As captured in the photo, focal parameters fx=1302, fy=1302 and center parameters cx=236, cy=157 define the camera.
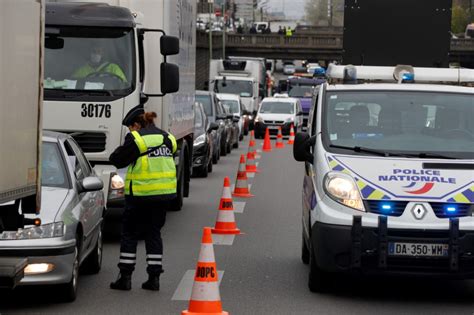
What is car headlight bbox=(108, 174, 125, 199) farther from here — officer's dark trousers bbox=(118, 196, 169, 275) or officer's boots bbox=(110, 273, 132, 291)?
officer's boots bbox=(110, 273, 132, 291)

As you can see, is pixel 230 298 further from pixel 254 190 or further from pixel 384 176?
pixel 254 190

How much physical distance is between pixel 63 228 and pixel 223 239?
531cm

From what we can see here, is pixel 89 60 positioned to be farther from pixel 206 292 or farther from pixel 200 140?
pixel 200 140

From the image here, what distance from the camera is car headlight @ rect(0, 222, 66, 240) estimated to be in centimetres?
1020

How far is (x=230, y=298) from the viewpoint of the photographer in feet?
36.5

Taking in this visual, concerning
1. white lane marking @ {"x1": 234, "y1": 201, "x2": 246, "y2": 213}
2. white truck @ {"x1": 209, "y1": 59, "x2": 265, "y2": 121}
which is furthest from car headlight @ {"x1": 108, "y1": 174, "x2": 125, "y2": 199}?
white truck @ {"x1": 209, "y1": 59, "x2": 265, "y2": 121}

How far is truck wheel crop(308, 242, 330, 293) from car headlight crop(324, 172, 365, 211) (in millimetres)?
594

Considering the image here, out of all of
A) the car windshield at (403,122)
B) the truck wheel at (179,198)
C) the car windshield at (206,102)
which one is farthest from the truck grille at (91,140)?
the car windshield at (206,102)

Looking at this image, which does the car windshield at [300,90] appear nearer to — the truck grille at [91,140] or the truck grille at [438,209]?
the truck grille at [91,140]

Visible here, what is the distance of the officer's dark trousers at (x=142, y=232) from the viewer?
11.5 metres

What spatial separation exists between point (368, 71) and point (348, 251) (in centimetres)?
398

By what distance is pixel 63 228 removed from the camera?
10523 millimetres

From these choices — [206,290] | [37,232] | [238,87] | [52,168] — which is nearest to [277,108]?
[238,87]

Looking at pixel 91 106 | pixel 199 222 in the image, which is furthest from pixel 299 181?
pixel 91 106
